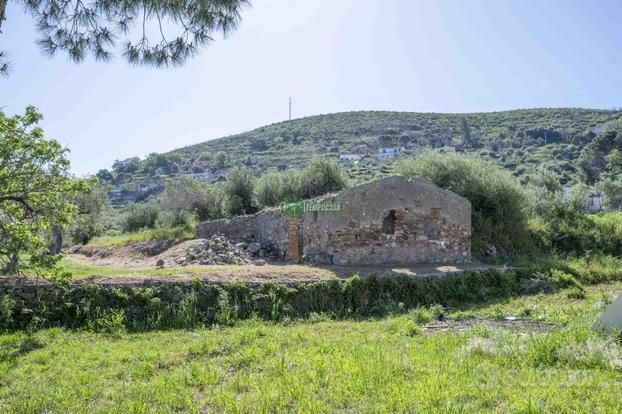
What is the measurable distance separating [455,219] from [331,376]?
30.5 feet

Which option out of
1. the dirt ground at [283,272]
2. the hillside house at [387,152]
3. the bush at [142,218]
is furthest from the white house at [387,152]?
the dirt ground at [283,272]

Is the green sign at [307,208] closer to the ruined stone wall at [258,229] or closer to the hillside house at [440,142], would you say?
the ruined stone wall at [258,229]

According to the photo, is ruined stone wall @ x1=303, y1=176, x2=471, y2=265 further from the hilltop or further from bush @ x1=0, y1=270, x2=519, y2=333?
the hilltop

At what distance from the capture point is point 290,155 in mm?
51625

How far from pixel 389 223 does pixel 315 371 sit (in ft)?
26.6

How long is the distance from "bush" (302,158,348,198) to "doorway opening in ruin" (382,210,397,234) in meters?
8.54

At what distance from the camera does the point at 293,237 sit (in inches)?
545

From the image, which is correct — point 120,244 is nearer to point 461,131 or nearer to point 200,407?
point 200,407

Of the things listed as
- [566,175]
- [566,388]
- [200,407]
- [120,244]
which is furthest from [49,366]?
[566,175]

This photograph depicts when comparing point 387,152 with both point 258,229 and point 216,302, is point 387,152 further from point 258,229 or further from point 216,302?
point 216,302

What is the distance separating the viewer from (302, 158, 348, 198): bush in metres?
21.3

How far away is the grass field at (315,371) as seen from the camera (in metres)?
4.04

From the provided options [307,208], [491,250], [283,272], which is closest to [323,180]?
[307,208]

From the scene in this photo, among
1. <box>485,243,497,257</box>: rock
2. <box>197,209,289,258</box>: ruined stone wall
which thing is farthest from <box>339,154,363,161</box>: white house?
<box>485,243,497,257</box>: rock
